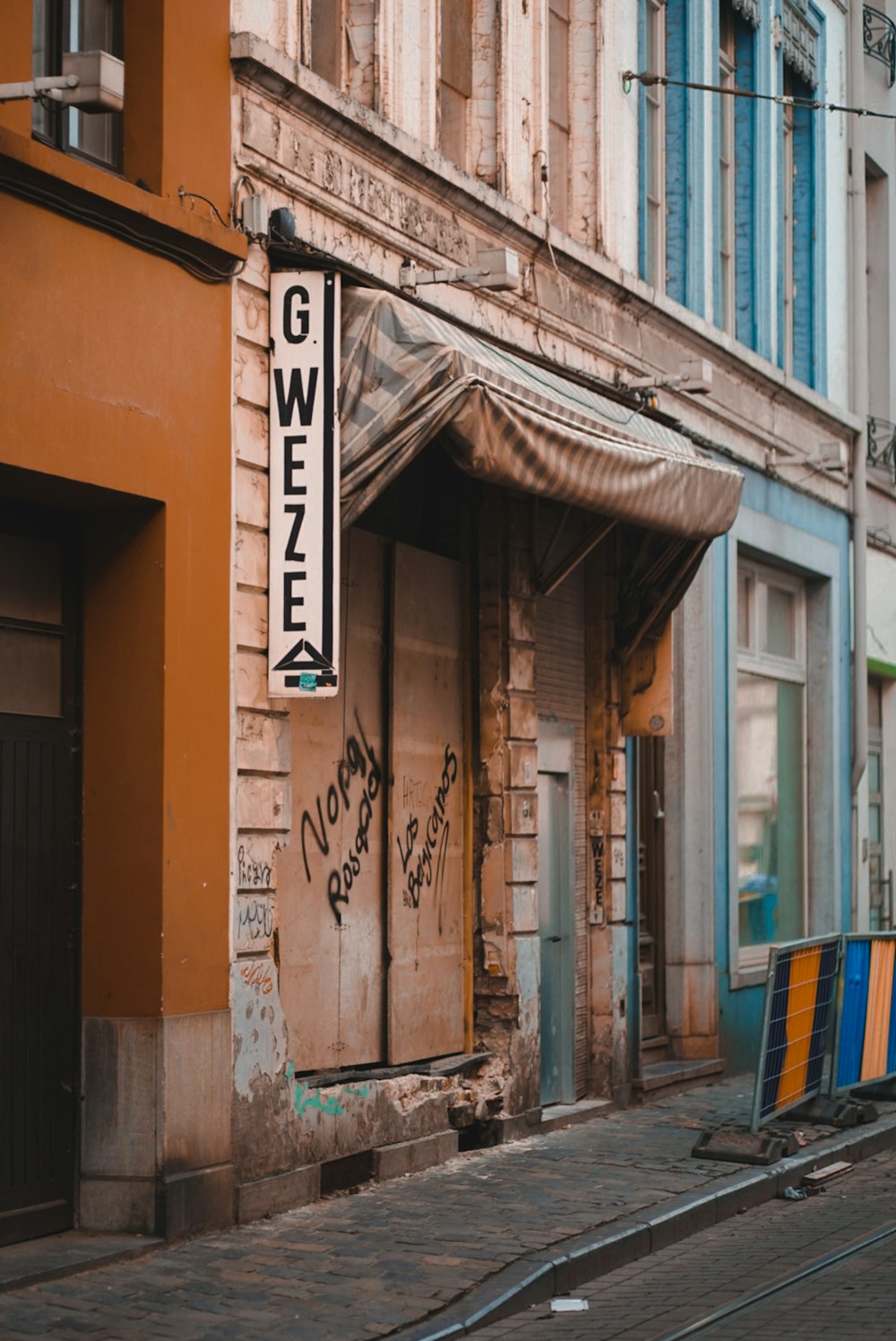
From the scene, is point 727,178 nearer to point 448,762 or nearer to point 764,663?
point 764,663

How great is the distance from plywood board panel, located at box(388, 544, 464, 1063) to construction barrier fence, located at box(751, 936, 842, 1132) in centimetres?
174

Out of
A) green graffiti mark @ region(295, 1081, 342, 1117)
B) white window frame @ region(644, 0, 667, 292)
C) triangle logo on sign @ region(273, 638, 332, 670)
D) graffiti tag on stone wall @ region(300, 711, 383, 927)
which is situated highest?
white window frame @ region(644, 0, 667, 292)

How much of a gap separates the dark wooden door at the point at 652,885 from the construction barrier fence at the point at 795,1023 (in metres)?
2.64

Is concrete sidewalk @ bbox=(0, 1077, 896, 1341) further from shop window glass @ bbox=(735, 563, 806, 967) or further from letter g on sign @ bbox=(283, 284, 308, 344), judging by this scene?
shop window glass @ bbox=(735, 563, 806, 967)

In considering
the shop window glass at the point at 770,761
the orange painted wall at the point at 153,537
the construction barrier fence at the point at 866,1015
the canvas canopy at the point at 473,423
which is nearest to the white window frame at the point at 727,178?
the shop window glass at the point at 770,761

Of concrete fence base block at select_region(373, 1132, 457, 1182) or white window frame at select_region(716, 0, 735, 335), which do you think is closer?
concrete fence base block at select_region(373, 1132, 457, 1182)

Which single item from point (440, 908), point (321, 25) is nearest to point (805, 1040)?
point (440, 908)

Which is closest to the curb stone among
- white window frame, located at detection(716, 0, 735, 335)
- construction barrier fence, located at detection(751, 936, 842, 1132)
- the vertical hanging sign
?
construction barrier fence, located at detection(751, 936, 842, 1132)

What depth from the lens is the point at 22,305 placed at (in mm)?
7594

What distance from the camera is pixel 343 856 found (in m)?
10.1

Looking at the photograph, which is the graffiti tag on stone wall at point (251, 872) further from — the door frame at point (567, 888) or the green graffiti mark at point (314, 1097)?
the door frame at point (567, 888)

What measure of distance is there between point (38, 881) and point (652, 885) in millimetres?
7444

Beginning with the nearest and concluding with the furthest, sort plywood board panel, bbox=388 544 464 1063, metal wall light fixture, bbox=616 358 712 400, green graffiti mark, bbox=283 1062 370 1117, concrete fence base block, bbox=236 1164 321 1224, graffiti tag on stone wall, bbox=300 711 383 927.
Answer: concrete fence base block, bbox=236 1164 321 1224, green graffiti mark, bbox=283 1062 370 1117, graffiti tag on stone wall, bbox=300 711 383 927, plywood board panel, bbox=388 544 464 1063, metal wall light fixture, bbox=616 358 712 400

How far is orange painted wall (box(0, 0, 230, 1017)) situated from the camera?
8.00m
